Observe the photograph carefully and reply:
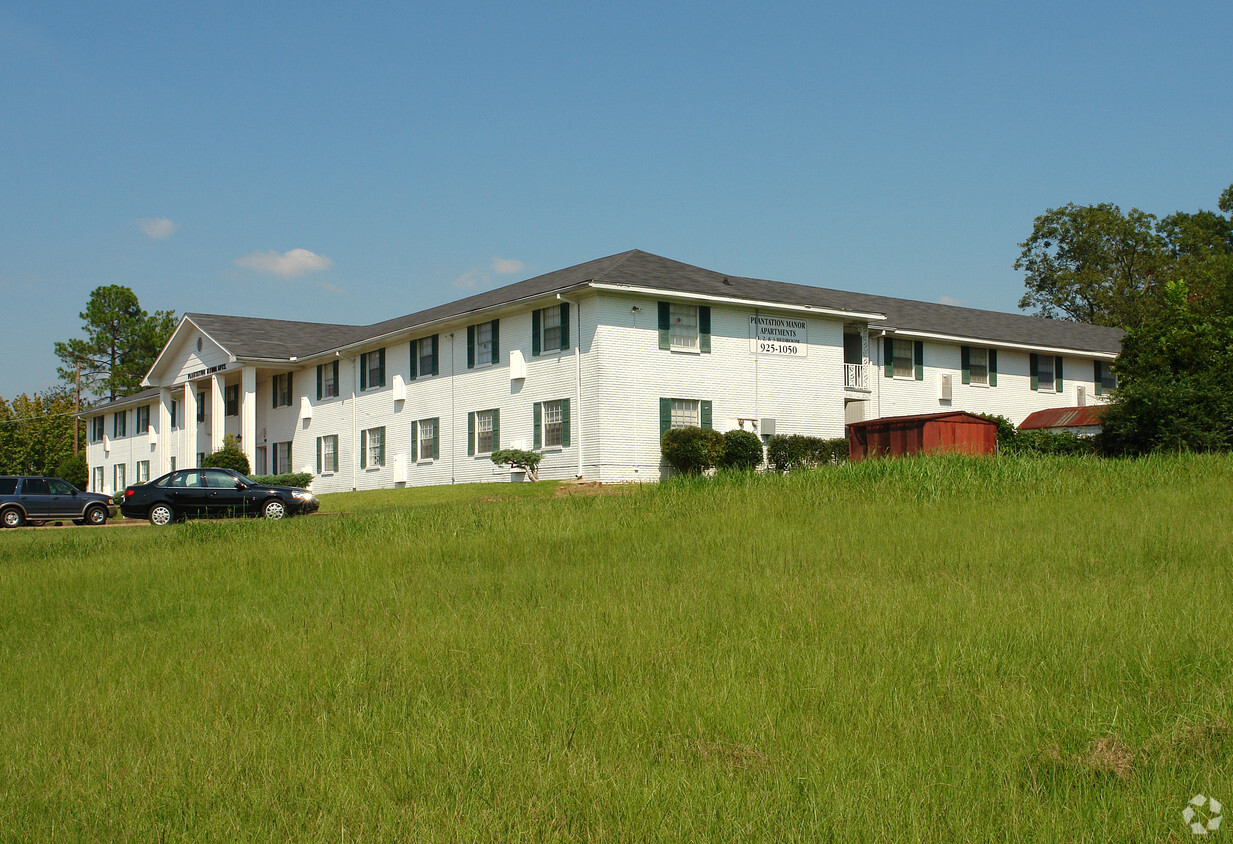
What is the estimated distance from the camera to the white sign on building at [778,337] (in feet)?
101

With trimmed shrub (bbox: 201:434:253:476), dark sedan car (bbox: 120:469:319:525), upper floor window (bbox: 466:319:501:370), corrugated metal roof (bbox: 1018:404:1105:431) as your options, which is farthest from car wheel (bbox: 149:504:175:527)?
corrugated metal roof (bbox: 1018:404:1105:431)

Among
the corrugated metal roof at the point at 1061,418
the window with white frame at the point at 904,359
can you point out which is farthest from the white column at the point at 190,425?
the corrugated metal roof at the point at 1061,418

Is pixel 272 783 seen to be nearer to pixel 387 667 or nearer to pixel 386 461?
pixel 387 667

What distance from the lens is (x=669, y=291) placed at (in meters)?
28.4

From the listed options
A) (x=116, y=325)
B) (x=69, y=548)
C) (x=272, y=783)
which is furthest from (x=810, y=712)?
(x=116, y=325)

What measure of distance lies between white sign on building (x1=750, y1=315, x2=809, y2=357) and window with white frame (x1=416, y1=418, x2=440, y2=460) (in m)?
10.4

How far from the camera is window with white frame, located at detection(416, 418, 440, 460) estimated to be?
33.1 meters

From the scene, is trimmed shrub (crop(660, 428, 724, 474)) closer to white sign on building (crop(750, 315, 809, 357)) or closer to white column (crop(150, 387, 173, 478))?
white sign on building (crop(750, 315, 809, 357))

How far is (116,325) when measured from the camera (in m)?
79.4

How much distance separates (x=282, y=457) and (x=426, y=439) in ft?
36.4

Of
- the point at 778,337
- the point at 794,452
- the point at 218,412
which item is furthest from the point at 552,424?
the point at 218,412

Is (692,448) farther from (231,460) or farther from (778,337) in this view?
(231,460)

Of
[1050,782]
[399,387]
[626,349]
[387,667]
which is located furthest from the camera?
[399,387]

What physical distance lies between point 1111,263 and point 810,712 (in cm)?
6611
